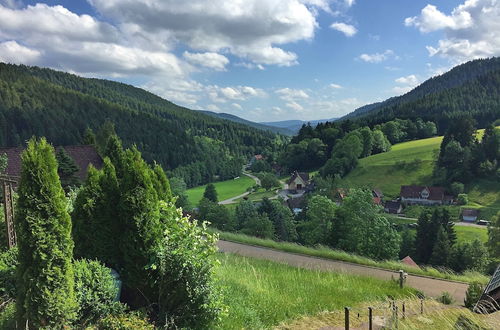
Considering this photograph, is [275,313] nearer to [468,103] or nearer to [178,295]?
[178,295]

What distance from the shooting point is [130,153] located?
679 centimetres

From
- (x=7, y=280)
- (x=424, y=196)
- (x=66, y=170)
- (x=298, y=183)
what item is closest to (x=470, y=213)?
(x=424, y=196)

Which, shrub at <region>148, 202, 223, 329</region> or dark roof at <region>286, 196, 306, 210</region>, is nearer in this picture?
shrub at <region>148, 202, 223, 329</region>

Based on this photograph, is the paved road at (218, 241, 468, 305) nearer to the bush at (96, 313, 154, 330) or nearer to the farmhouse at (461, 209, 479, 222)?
the bush at (96, 313, 154, 330)

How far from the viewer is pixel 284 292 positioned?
8047 mm

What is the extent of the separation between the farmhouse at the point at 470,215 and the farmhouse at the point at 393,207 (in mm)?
10968

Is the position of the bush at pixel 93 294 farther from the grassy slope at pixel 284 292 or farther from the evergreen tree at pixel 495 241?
the evergreen tree at pixel 495 241

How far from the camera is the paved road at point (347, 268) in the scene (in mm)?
10711

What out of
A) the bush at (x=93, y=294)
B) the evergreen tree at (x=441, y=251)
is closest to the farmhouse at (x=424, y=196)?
the evergreen tree at (x=441, y=251)

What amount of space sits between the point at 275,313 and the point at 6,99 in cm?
13035

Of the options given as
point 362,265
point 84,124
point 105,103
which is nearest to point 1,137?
point 84,124

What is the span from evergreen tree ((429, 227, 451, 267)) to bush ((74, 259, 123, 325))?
38.9 metres

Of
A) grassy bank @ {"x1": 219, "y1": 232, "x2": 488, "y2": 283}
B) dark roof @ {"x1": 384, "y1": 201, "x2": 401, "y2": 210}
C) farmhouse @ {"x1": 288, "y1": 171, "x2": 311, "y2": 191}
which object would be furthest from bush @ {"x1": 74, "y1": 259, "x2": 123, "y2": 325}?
farmhouse @ {"x1": 288, "y1": 171, "x2": 311, "y2": 191}

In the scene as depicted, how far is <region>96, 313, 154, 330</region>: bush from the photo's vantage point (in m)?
5.17
